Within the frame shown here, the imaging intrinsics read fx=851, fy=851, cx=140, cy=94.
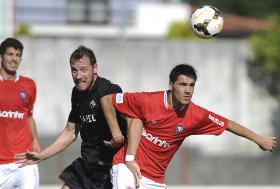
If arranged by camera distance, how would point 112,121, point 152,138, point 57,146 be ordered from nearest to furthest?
point 152,138 < point 112,121 < point 57,146

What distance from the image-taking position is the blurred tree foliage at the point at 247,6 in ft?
177

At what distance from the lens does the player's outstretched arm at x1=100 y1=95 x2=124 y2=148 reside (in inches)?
311

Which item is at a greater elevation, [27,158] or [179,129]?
[179,129]

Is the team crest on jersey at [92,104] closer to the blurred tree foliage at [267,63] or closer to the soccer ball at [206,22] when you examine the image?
the soccer ball at [206,22]

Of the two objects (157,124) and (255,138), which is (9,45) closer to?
(157,124)

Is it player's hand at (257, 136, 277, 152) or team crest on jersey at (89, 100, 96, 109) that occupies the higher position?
team crest on jersey at (89, 100, 96, 109)

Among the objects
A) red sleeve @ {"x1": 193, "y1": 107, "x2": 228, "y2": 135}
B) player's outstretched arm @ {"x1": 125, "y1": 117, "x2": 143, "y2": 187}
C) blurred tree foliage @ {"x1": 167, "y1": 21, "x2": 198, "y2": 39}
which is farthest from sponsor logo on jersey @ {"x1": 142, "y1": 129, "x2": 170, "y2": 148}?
blurred tree foliage @ {"x1": 167, "y1": 21, "x2": 198, "y2": 39}

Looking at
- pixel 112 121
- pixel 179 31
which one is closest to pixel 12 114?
pixel 112 121

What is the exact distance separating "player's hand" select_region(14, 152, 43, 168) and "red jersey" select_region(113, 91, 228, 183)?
920 millimetres

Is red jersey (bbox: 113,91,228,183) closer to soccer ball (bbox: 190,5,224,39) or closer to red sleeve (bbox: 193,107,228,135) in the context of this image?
red sleeve (bbox: 193,107,228,135)

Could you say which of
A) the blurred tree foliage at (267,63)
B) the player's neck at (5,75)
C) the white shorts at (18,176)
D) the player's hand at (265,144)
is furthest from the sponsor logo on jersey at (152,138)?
the blurred tree foliage at (267,63)

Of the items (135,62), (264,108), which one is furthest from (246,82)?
(135,62)

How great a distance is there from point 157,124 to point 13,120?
2.08m

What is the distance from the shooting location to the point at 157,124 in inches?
306
